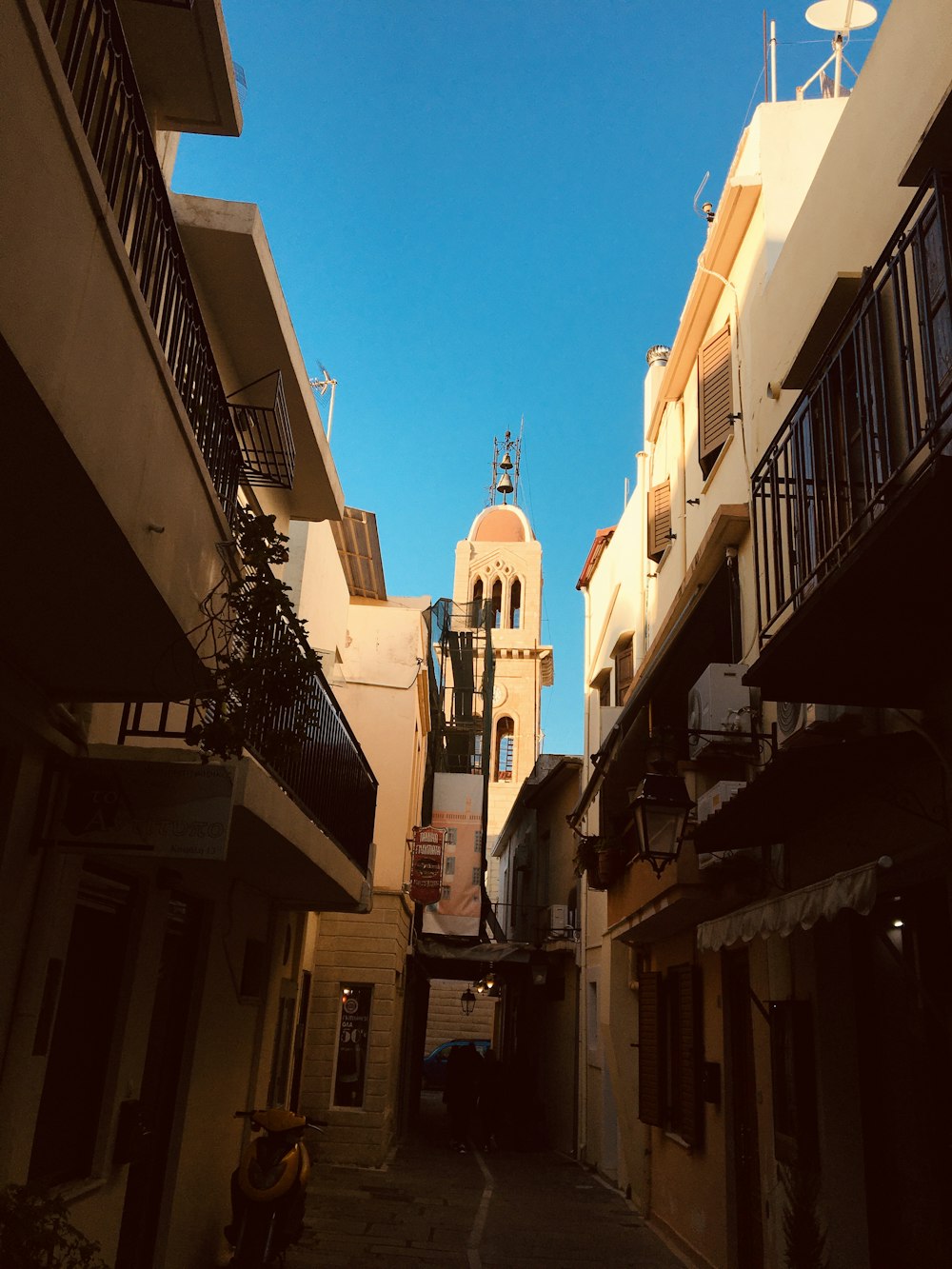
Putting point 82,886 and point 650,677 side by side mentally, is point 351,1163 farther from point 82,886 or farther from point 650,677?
point 82,886

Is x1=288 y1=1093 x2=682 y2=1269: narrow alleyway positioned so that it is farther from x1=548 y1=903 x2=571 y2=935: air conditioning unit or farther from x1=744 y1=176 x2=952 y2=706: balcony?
x1=744 y1=176 x2=952 y2=706: balcony

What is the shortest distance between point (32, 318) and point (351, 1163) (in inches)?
594

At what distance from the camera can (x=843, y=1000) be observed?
6.87 meters

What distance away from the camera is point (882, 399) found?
4613 mm

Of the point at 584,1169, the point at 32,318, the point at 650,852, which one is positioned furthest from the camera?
the point at 584,1169

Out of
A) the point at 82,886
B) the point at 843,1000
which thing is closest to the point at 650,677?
the point at 843,1000

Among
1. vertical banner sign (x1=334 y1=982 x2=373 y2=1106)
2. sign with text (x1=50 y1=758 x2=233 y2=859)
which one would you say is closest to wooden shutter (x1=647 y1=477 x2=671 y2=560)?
vertical banner sign (x1=334 y1=982 x2=373 y2=1106)

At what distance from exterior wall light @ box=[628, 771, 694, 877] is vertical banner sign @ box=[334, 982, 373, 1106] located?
9181mm

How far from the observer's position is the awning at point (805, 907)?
4.73m

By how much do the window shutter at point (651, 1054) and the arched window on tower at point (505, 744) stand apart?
4610 centimetres

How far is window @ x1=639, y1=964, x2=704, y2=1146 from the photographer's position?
10.3 metres

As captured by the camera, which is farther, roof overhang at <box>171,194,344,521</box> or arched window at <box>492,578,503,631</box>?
arched window at <box>492,578,503,631</box>

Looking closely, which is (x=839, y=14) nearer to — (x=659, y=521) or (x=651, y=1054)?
(x=659, y=521)

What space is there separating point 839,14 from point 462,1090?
19.4 metres
